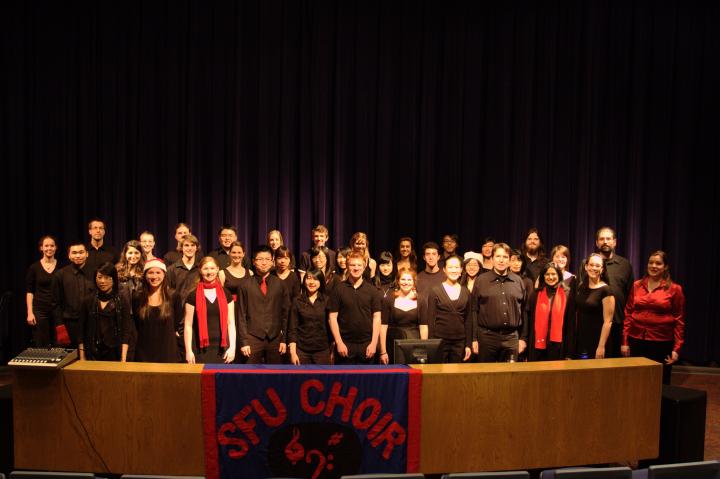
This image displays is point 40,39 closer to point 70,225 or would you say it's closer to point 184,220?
point 70,225

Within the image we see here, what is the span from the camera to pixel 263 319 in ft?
17.9

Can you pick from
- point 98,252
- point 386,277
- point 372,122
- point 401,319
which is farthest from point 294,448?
point 372,122

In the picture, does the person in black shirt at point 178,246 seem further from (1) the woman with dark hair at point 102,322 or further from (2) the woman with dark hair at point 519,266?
(2) the woman with dark hair at point 519,266

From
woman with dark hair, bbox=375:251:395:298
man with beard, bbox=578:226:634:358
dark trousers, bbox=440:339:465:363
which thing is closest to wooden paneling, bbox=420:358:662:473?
dark trousers, bbox=440:339:465:363

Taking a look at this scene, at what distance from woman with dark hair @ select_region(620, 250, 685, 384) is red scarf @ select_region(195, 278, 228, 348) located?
4.13 m

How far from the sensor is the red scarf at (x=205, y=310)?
16.4ft

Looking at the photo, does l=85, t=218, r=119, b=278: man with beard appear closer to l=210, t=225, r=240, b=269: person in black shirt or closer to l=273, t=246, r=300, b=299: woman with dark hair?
l=210, t=225, r=240, b=269: person in black shirt

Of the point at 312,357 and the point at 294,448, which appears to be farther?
the point at 312,357

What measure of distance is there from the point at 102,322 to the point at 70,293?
135 cm

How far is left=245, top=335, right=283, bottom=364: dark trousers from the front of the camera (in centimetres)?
545

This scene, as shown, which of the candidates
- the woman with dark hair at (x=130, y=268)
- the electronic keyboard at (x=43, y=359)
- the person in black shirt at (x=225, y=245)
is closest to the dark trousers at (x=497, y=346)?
the person in black shirt at (x=225, y=245)

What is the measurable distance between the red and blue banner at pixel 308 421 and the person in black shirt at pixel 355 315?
1.64 m

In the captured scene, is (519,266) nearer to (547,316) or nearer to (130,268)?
(547,316)

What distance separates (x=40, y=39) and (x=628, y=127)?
8.53m
